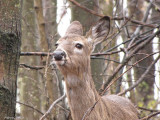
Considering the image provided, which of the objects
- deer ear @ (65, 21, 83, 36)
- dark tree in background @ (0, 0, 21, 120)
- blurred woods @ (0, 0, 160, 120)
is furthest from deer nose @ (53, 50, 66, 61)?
deer ear @ (65, 21, 83, 36)

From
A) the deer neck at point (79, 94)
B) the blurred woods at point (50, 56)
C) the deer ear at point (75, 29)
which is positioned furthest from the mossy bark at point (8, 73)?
the deer ear at point (75, 29)

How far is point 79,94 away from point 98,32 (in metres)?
1.62

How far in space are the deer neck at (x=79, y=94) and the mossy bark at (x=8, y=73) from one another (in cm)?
184

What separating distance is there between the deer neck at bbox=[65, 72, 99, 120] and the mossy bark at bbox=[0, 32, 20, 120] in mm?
1844

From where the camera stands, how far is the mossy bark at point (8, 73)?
11.5 feet

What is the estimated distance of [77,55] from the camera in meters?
5.58

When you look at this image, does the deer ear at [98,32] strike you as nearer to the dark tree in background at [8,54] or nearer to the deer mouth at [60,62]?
the deer mouth at [60,62]

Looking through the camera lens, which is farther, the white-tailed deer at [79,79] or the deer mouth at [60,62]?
the white-tailed deer at [79,79]

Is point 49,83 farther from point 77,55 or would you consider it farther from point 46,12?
point 46,12

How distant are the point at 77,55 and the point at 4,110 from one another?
7.54 ft

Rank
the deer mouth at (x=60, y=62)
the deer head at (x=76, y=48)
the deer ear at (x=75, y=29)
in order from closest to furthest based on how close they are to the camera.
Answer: the deer mouth at (x=60, y=62), the deer head at (x=76, y=48), the deer ear at (x=75, y=29)

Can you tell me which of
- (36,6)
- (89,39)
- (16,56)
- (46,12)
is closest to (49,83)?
(89,39)

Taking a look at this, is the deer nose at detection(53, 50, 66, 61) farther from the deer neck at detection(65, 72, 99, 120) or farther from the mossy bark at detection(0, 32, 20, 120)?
the mossy bark at detection(0, 32, 20, 120)

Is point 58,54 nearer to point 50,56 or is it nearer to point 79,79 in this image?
point 79,79
